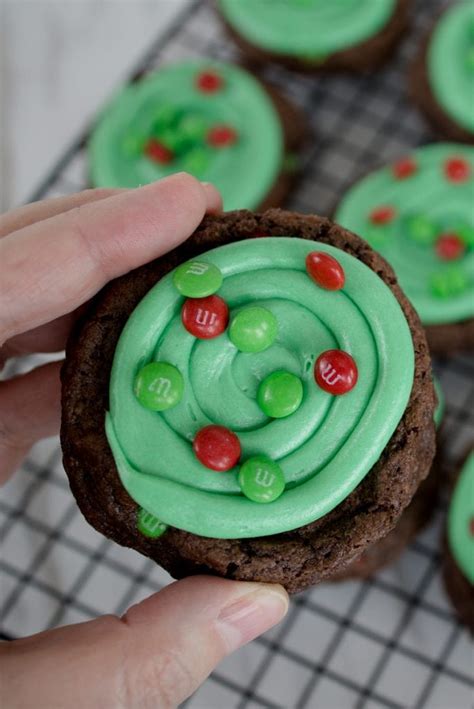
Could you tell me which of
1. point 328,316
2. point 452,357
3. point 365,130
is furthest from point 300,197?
point 328,316

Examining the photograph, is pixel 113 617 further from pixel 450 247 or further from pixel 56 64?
pixel 56 64

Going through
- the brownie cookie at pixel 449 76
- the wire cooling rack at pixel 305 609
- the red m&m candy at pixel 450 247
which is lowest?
the wire cooling rack at pixel 305 609

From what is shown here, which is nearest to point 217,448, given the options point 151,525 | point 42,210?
point 151,525

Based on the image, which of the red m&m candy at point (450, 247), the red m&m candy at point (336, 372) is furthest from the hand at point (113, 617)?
the red m&m candy at point (450, 247)

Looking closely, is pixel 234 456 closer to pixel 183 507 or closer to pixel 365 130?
pixel 183 507

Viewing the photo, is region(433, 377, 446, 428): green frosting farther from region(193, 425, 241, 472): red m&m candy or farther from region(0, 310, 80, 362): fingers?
region(193, 425, 241, 472): red m&m candy

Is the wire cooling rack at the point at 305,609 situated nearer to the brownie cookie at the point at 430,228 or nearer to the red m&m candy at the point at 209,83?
the brownie cookie at the point at 430,228
